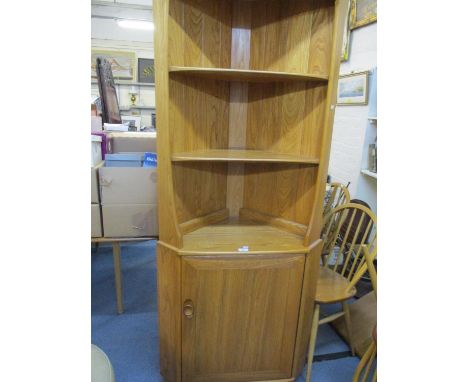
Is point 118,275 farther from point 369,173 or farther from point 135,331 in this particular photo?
point 369,173

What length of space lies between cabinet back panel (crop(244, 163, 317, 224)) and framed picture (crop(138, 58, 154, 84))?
512 centimetres

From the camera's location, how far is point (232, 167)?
1685mm

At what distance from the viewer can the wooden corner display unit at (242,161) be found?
128cm

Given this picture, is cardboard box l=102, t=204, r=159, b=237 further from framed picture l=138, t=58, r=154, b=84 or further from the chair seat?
framed picture l=138, t=58, r=154, b=84

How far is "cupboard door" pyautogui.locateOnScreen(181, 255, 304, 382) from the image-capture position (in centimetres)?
132

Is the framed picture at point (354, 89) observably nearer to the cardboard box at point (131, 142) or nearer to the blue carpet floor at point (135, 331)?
the cardboard box at point (131, 142)

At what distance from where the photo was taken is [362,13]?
2.51m

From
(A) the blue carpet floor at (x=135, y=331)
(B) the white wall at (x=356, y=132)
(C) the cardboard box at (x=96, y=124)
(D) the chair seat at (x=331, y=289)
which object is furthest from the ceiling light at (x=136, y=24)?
(D) the chair seat at (x=331, y=289)

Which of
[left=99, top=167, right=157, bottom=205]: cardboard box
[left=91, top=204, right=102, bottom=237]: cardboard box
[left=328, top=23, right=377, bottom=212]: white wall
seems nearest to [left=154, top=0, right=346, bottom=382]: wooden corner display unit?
[left=99, top=167, right=157, bottom=205]: cardboard box
